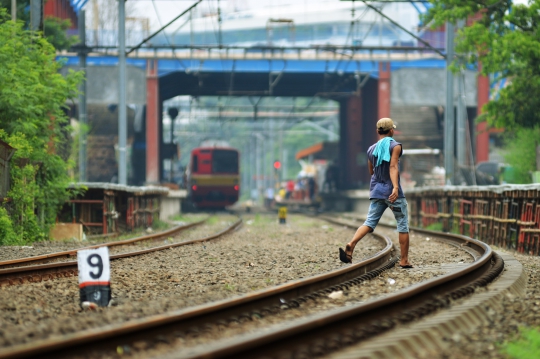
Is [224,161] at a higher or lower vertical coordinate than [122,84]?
lower

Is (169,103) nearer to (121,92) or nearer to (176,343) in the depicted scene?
(121,92)

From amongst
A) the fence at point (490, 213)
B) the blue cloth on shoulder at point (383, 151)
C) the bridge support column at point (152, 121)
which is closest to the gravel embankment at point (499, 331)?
the blue cloth on shoulder at point (383, 151)

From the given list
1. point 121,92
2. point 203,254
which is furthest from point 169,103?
point 203,254

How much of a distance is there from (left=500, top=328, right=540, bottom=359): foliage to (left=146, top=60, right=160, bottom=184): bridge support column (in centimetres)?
3456

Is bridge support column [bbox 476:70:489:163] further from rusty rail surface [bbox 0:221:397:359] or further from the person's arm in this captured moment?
rusty rail surface [bbox 0:221:397:359]

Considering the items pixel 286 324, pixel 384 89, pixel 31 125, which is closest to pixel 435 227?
pixel 31 125

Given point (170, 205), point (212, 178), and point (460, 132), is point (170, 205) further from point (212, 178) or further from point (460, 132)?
point (460, 132)

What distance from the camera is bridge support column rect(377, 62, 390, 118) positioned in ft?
128

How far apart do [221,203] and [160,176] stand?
3678 millimetres

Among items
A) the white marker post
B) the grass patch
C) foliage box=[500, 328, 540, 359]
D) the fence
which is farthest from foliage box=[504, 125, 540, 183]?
foliage box=[500, 328, 540, 359]

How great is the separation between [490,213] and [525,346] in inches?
472

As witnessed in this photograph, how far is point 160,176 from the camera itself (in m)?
41.7

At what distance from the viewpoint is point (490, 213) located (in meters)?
16.7

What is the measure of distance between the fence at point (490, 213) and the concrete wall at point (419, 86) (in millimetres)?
15377
